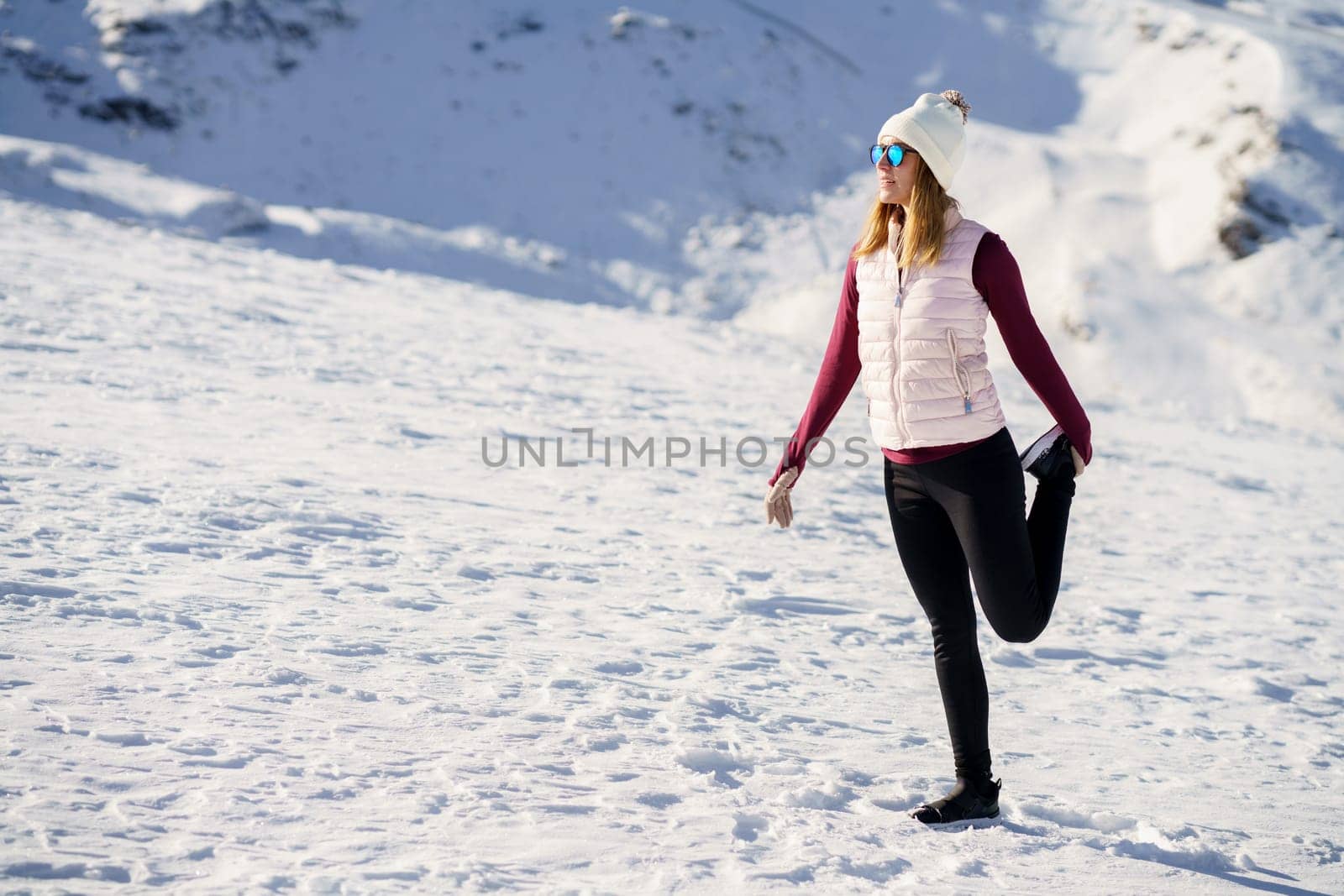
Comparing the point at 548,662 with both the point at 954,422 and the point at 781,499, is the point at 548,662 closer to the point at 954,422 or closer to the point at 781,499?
the point at 781,499

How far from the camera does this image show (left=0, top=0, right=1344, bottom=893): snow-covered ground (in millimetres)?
2627

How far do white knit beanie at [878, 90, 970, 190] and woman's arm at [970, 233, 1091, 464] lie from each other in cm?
22

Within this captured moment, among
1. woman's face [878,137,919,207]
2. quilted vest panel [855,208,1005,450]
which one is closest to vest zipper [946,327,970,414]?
quilted vest panel [855,208,1005,450]

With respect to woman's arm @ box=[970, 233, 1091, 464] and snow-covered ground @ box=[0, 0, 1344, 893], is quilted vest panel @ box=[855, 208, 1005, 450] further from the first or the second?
snow-covered ground @ box=[0, 0, 1344, 893]

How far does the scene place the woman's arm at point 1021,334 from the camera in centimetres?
264

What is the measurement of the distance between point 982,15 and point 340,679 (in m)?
25.3

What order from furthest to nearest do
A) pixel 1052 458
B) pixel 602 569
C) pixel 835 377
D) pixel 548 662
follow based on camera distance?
1. pixel 602 569
2. pixel 548 662
3. pixel 835 377
4. pixel 1052 458

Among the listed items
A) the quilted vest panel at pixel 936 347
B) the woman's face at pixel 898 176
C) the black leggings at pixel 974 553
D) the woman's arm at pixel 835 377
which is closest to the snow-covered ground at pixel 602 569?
the black leggings at pixel 974 553

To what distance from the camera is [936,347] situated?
2.68 meters

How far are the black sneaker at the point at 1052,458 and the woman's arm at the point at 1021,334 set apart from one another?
28mm

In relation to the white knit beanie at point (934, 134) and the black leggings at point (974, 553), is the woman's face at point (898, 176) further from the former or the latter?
the black leggings at point (974, 553)

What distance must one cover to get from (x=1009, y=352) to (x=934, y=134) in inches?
22.4

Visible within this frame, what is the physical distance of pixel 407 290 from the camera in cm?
1337

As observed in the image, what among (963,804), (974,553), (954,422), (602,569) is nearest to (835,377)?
(954,422)
